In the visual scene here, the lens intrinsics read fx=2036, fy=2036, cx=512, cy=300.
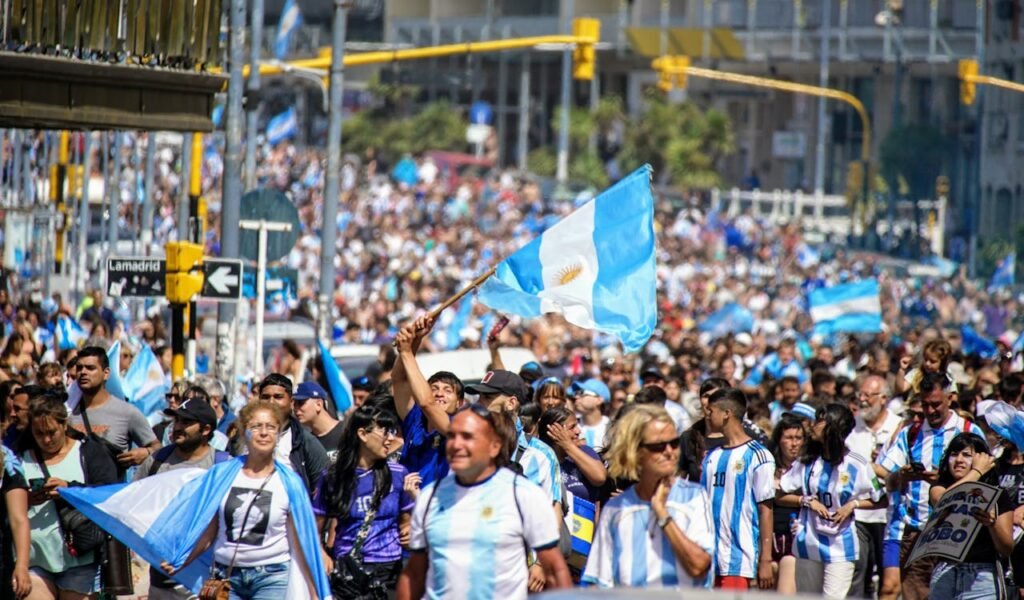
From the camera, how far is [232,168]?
703 inches

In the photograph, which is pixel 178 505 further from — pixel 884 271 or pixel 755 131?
pixel 755 131

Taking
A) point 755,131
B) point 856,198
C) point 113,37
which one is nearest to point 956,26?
point 856,198

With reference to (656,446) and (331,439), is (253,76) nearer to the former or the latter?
(331,439)

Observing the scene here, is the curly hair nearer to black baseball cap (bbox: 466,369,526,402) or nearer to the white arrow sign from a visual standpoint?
black baseball cap (bbox: 466,369,526,402)

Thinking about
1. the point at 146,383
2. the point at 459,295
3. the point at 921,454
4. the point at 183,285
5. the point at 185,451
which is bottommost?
the point at 146,383

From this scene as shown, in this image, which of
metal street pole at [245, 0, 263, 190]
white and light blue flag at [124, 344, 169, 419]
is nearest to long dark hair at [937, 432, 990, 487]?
white and light blue flag at [124, 344, 169, 419]

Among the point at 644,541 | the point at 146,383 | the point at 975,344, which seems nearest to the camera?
the point at 644,541

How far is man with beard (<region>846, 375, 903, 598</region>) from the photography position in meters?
11.3

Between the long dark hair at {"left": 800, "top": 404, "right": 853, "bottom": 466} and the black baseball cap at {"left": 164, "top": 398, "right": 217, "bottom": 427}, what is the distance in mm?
3409

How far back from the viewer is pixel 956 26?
61844mm

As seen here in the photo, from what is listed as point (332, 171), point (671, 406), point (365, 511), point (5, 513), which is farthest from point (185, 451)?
point (332, 171)

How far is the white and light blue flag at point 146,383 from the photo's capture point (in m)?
14.6

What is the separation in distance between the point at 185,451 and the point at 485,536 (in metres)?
2.92

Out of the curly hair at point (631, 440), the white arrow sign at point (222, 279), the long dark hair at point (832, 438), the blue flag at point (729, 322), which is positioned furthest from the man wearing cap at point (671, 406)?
the blue flag at point (729, 322)
